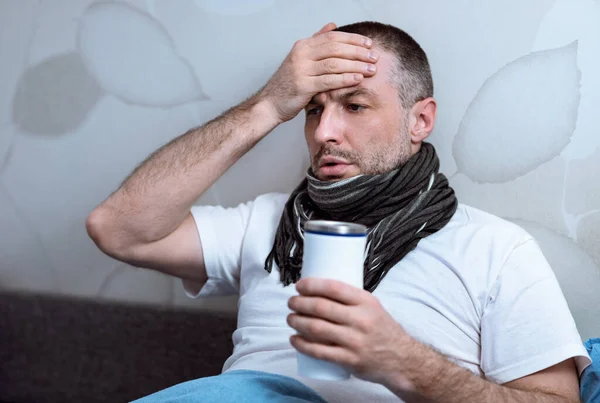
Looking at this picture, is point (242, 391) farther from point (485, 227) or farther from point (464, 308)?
point (485, 227)

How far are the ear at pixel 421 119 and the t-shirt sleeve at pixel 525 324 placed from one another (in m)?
0.33

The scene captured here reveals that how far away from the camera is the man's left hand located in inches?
32.2

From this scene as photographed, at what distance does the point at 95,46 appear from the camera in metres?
1.76

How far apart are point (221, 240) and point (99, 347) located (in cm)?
56

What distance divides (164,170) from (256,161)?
1.13ft

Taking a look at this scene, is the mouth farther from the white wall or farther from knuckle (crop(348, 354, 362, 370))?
knuckle (crop(348, 354, 362, 370))

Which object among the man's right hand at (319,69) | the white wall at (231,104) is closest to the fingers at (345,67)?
the man's right hand at (319,69)

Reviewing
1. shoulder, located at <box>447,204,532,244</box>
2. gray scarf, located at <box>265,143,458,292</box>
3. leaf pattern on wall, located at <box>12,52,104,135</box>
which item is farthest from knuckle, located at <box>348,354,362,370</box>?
leaf pattern on wall, located at <box>12,52,104,135</box>

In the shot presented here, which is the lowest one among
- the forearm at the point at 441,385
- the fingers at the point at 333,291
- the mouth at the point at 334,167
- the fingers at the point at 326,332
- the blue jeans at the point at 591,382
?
the blue jeans at the point at 591,382

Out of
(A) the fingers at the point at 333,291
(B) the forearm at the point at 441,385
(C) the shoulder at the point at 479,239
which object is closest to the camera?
(A) the fingers at the point at 333,291

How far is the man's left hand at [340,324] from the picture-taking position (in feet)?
2.69

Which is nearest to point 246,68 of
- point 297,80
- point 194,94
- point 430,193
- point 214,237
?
point 194,94

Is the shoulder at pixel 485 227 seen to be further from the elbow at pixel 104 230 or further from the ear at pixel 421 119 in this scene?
the elbow at pixel 104 230

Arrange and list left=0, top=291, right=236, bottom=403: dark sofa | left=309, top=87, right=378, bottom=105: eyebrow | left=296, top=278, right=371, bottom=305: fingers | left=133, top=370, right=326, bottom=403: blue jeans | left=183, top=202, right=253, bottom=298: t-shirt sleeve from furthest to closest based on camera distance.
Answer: left=0, top=291, right=236, bottom=403: dark sofa
left=183, top=202, right=253, bottom=298: t-shirt sleeve
left=309, top=87, right=378, bottom=105: eyebrow
left=133, top=370, right=326, bottom=403: blue jeans
left=296, top=278, right=371, bottom=305: fingers
